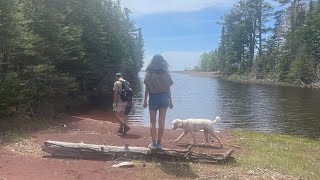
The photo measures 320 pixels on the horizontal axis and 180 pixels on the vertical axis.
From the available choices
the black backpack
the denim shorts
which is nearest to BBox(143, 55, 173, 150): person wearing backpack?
the denim shorts

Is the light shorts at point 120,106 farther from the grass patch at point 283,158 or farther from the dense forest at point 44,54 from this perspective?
the grass patch at point 283,158

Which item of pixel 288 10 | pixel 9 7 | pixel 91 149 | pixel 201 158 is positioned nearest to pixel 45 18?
pixel 9 7

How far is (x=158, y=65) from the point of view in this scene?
9469 mm

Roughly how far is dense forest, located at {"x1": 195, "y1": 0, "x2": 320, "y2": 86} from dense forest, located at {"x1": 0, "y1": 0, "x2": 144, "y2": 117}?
38.8 metres

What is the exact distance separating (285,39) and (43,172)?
2976 inches

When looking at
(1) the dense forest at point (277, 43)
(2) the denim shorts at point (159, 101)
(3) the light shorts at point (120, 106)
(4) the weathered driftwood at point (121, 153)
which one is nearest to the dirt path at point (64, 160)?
(4) the weathered driftwood at point (121, 153)

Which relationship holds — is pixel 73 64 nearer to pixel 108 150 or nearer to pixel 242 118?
pixel 242 118

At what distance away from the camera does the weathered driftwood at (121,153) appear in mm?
9531

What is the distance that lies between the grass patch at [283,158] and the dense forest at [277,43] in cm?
5154

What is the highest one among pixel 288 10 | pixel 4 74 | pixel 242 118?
pixel 288 10

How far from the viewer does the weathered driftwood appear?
953 cm

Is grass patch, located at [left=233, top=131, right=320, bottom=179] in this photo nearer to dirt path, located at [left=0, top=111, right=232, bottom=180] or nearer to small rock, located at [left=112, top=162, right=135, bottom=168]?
dirt path, located at [left=0, top=111, right=232, bottom=180]

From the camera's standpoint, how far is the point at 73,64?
27.5 metres

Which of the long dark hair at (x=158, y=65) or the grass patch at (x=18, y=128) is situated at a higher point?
the long dark hair at (x=158, y=65)
